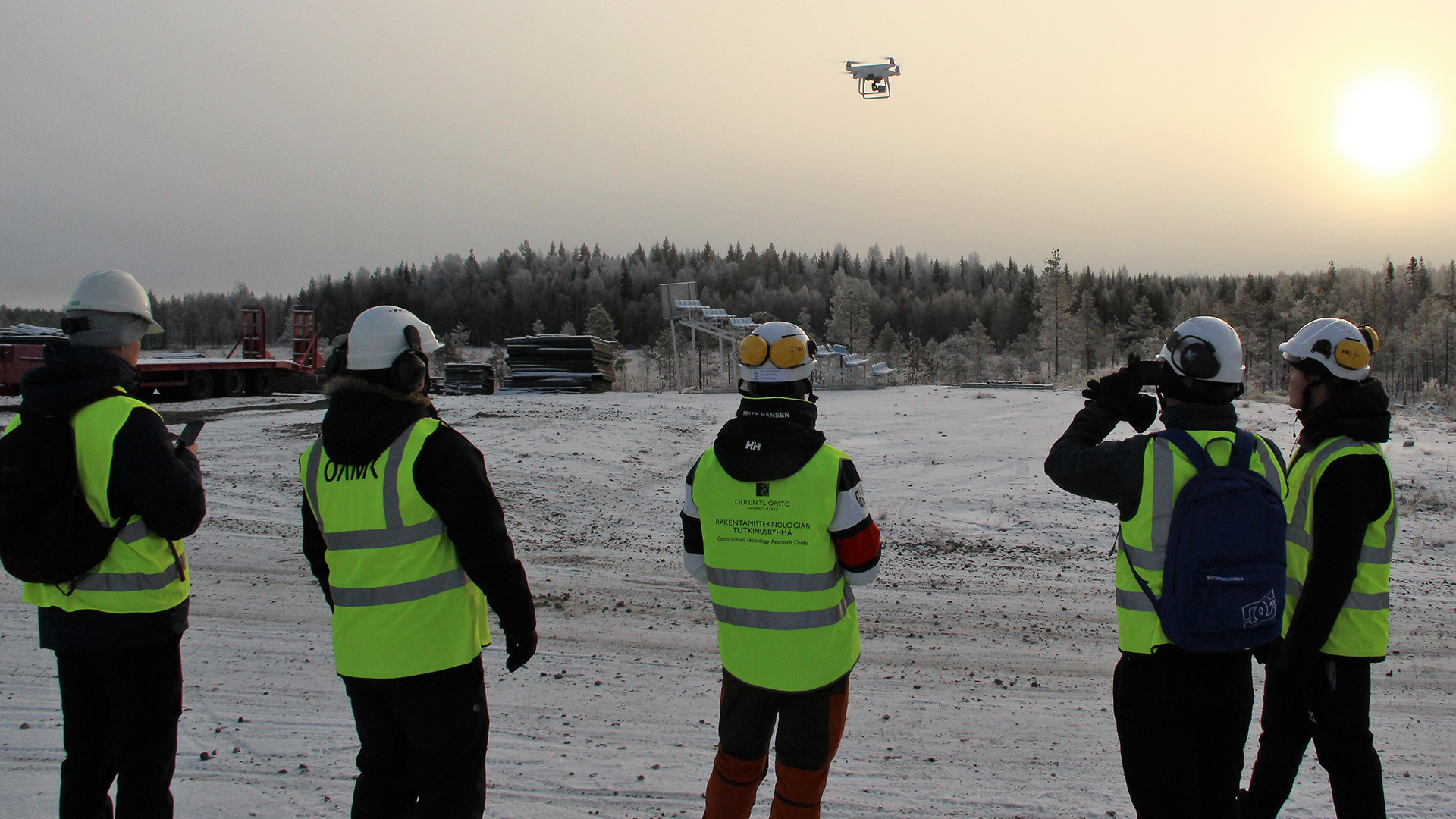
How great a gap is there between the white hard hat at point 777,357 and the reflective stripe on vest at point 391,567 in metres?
1.09

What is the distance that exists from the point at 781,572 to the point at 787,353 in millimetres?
757

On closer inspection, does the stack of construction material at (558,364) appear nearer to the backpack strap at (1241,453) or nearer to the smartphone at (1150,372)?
the smartphone at (1150,372)

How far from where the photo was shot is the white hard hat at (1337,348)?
304cm

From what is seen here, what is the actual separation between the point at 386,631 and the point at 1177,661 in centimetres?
251

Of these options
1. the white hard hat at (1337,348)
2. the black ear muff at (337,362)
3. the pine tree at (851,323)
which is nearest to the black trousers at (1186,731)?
the white hard hat at (1337,348)

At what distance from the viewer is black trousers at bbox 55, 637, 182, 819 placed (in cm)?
283

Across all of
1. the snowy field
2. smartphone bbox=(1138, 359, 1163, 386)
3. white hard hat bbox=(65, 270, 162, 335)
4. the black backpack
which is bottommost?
the snowy field

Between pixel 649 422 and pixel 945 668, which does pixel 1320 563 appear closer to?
pixel 945 668

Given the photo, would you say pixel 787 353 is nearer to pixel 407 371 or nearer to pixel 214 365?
pixel 407 371

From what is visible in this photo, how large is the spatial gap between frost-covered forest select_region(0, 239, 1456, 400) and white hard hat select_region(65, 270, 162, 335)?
5544cm

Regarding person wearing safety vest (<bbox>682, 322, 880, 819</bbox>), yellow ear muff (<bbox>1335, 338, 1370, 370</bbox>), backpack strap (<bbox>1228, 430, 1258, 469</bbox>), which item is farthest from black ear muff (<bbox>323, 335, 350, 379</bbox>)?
yellow ear muff (<bbox>1335, 338, 1370, 370</bbox>)

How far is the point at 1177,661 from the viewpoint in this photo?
8.39 feet

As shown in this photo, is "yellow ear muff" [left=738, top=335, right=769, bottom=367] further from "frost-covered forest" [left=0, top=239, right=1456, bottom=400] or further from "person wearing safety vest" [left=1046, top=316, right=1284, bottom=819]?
"frost-covered forest" [left=0, top=239, right=1456, bottom=400]

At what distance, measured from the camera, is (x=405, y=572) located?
2.63 metres
